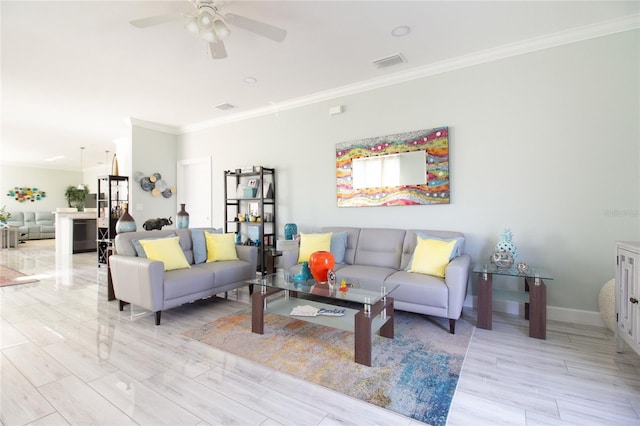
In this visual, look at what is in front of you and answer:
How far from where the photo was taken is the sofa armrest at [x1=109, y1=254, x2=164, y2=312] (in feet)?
9.36

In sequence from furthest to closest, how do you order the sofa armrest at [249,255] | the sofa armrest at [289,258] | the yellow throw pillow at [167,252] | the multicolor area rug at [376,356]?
the sofa armrest at [249,255], the sofa armrest at [289,258], the yellow throw pillow at [167,252], the multicolor area rug at [376,356]

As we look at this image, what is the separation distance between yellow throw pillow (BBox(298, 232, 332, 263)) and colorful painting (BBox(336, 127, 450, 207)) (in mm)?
725

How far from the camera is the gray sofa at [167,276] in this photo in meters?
2.88

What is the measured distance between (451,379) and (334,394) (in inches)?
30.8

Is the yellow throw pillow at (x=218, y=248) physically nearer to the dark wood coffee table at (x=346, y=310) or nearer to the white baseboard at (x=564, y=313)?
the dark wood coffee table at (x=346, y=310)

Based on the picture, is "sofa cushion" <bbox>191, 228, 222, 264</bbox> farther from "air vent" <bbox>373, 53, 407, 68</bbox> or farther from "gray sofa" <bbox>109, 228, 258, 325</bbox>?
"air vent" <bbox>373, 53, 407, 68</bbox>

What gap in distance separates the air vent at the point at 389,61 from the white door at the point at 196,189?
12.0 feet

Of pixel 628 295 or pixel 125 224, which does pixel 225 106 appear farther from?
pixel 628 295

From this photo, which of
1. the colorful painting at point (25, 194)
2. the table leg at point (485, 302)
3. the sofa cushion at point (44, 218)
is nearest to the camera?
the table leg at point (485, 302)

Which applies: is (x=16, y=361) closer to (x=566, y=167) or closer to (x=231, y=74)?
(x=231, y=74)

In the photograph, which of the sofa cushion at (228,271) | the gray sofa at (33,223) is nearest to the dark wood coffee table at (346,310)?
the sofa cushion at (228,271)

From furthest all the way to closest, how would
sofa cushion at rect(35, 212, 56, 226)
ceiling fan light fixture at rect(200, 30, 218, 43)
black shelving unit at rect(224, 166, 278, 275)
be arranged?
sofa cushion at rect(35, 212, 56, 226) → black shelving unit at rect(224, 166, 278, 275) → ceiling fan light fixture at rect(200, 30, 218, 43)

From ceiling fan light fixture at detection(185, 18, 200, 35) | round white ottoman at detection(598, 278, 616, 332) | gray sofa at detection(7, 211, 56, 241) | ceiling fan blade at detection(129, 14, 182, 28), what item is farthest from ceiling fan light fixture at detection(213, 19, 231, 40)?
gray sofa at detection(7, 211, 56, 241)

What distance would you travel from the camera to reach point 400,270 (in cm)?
332
